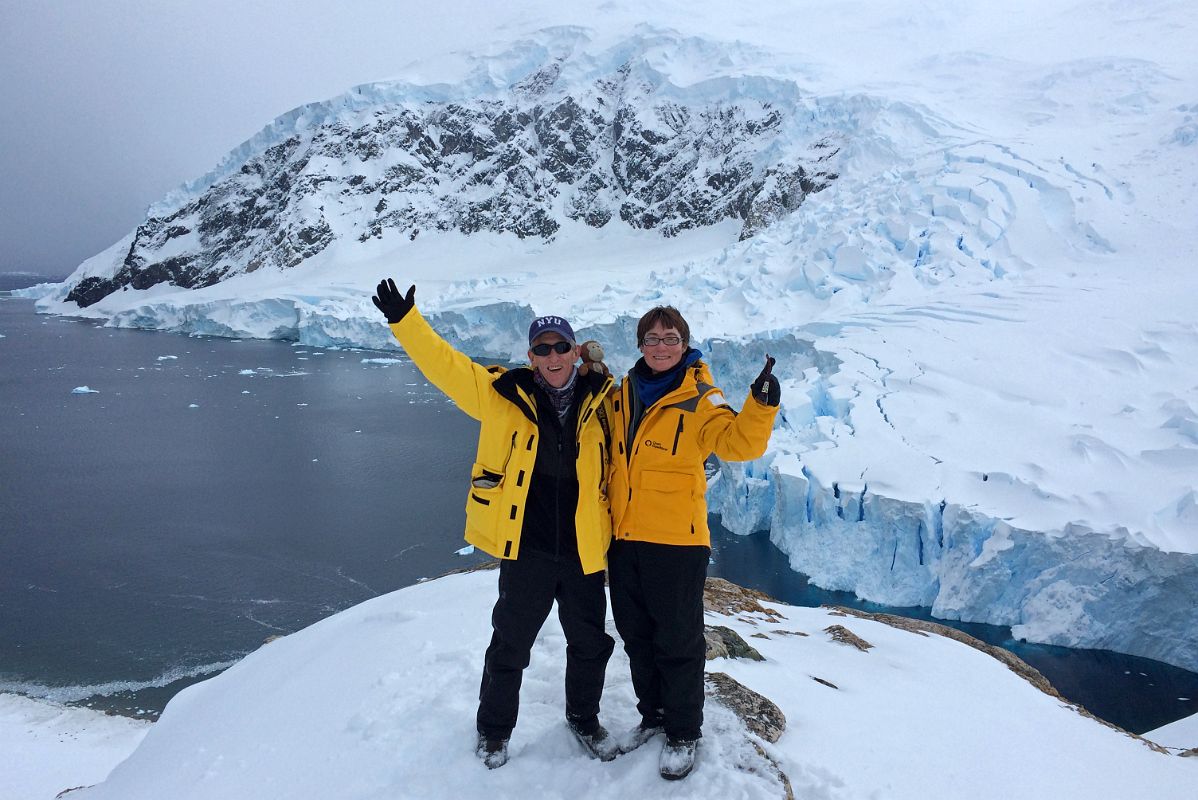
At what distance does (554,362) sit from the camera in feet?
6.80

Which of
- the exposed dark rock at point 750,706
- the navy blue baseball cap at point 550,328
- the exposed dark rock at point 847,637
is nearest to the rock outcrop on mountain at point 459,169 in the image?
the exposed dark rock at point 847,637

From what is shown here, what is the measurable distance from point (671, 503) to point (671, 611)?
333 mm

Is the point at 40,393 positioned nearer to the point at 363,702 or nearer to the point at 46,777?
the point at 46,777

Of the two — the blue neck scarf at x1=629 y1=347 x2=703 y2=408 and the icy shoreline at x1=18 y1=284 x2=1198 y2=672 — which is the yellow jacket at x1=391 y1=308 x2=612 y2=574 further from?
the icy shoreline at x1=18 y1=284 x2=1198 y2=672

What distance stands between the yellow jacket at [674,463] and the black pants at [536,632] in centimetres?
23

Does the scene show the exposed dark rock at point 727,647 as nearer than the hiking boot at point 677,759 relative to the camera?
No

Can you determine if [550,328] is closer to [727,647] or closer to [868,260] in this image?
[727,647]

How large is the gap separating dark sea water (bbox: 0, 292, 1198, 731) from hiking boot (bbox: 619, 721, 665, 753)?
734 cm

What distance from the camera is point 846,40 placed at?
47812 millimetres

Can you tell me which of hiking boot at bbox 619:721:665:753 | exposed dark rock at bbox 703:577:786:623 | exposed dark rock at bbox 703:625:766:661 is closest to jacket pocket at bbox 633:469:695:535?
hiking boot at bbox 619:721:665:753

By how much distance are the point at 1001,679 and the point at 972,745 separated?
61.8 inches

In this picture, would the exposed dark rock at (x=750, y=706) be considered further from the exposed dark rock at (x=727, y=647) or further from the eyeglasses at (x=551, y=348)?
the eyeglasses at (x=551, y=348)

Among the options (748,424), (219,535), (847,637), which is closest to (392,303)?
(748,424)

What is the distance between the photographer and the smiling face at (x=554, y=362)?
6.80ft
